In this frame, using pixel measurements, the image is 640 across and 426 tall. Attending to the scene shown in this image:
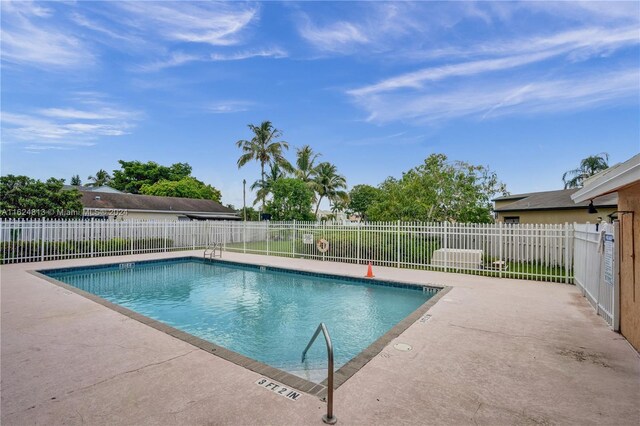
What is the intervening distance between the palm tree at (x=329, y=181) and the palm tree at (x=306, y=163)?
2.31 ft

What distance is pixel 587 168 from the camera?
34875mm

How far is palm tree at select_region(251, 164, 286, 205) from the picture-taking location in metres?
30.1

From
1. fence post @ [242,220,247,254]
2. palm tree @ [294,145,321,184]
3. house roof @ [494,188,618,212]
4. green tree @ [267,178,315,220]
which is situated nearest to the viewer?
house roof @ [494,188,618,212]

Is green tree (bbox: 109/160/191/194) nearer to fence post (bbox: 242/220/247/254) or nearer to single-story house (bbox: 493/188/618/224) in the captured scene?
fence post (bbox: 242/220/247/254)

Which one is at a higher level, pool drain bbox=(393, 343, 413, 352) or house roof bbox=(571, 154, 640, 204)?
house roof bbox=(571, 154, 640, 204)

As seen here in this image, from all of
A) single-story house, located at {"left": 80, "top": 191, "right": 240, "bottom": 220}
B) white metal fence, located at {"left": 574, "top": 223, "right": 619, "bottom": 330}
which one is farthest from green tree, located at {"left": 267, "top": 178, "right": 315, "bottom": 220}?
white metal fence, located at {"left": 574, "top": 223, "right": 619, "bottom": 330}

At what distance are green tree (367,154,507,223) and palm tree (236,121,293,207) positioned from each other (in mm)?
14662

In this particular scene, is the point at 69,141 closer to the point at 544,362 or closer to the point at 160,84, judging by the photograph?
→ the point at 160,84

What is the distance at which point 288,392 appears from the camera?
333 cm

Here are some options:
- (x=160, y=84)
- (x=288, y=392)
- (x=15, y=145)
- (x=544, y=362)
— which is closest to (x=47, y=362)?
(x=288, y=392)

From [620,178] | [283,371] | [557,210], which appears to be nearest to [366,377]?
[283,371]

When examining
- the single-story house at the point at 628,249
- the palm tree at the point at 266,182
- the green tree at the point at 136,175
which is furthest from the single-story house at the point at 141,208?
the single-story house at the point at 628,249

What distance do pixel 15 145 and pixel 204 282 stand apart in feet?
57.8

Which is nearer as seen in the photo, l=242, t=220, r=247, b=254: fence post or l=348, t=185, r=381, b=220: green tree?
l=242, t=220, r=247, b=254: fence post
